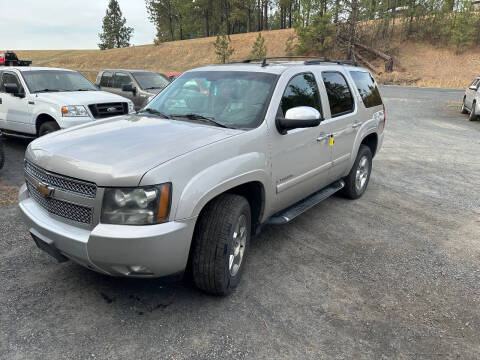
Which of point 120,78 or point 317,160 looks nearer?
point 317,160

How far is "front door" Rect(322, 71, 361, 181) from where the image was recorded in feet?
14.9

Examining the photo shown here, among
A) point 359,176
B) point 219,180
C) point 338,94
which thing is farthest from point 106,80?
point 219,180

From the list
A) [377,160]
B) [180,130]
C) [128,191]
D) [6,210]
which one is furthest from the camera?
[377,160]

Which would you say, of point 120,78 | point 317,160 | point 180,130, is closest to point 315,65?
point 317,160

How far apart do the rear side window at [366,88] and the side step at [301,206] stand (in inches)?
51.2

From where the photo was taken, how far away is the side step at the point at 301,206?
12.2 feet

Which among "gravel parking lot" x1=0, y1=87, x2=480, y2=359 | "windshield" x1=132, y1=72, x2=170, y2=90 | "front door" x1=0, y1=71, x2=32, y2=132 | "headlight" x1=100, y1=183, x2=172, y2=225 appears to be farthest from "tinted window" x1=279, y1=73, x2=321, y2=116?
"windshield" x1=132, y1=72, x2=170, y2=90

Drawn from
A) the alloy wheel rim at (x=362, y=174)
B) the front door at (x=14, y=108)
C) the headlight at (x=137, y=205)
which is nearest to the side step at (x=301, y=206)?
the alloy wheel rim at (x=362, y=174)

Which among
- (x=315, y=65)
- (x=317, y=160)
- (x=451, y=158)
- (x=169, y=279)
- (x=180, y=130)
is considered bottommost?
(x=451, y=158)

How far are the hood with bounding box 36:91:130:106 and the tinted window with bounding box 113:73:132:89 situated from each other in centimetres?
399

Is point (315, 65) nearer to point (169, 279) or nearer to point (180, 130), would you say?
point (180, 130)

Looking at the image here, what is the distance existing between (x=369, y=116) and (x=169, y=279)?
3997mm

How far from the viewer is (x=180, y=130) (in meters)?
3.19

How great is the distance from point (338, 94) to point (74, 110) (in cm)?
496
